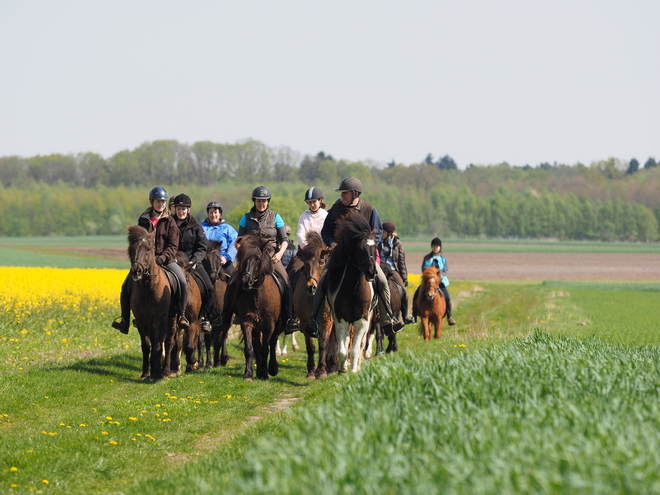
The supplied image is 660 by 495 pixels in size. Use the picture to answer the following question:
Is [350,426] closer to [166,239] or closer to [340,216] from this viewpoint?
[340,216]

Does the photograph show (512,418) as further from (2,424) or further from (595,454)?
(2,424)

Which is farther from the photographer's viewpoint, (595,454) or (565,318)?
(565,318)

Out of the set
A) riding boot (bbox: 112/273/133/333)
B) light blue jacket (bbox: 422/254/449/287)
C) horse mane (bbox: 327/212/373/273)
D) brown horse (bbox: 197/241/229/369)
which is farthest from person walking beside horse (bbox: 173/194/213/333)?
light blue jacket (bbox: 422/254/449/287)

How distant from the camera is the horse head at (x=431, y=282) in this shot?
17.7 metres

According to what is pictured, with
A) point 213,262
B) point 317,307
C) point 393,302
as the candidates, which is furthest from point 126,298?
point 393,302

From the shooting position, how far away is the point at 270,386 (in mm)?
12047

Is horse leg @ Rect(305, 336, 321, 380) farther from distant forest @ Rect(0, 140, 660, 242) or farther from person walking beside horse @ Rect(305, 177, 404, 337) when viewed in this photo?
distant forest @ Rect(0, 140, 660, 242)

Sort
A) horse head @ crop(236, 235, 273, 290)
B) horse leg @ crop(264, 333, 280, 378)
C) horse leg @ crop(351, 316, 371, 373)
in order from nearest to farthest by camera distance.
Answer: horse leg @ crop(351, 316, 371, 373), horse head @ crop(236, 235, 273, 290), horse leg @ crop(264, 333, 280, 378)

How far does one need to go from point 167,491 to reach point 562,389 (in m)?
3.11

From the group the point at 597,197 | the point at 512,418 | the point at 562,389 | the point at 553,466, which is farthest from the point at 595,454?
the point at 597,197

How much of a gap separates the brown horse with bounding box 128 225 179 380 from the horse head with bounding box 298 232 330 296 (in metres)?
2.18

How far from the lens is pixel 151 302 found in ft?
40.6

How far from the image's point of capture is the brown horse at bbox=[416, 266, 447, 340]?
17.9m

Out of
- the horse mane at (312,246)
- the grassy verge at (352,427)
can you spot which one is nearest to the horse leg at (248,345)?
the grassy verge at (352,427)
